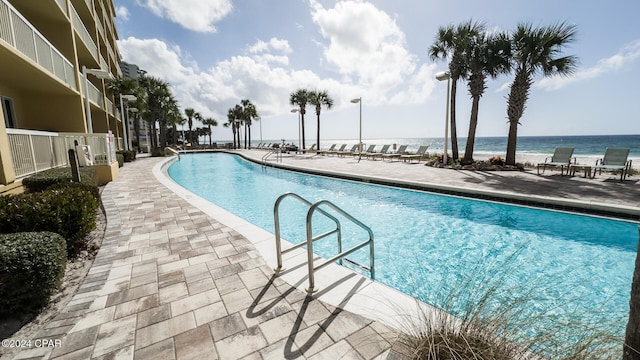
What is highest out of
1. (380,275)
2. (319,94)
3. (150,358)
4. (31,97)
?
(319,94)

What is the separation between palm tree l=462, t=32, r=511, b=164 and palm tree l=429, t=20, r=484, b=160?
1.04 ft

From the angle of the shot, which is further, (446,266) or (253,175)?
(253,175)

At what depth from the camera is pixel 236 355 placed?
81.1 inches

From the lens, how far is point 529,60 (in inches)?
490

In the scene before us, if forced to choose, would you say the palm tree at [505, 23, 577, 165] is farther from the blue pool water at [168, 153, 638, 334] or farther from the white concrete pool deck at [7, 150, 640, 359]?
the white concrete pool deck at [7, 150, 640, 359]

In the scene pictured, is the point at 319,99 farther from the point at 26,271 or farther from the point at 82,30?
the point at 26,271

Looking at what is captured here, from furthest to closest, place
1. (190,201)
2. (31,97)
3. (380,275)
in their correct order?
(31,97) < (190,201) < (380,275)

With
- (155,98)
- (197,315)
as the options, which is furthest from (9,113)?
(155,98)

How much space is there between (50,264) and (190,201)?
469 cm

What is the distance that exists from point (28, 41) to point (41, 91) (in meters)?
4.02

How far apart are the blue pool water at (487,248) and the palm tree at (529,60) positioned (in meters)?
8.44

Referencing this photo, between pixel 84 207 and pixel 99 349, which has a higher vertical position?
pixel 84 207

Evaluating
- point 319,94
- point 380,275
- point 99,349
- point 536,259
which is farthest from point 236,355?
point 319,94

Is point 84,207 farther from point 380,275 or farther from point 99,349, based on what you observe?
point 380,275
